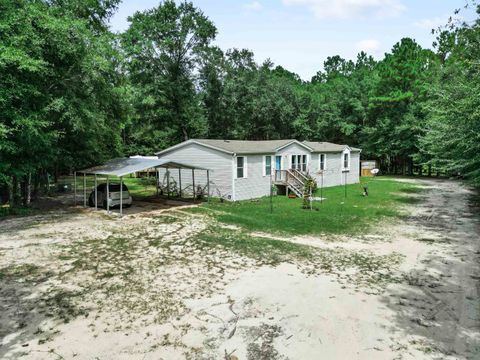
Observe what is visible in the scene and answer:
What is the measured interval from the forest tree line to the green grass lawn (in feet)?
12.0

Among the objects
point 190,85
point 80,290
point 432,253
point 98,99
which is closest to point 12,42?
point 98,99

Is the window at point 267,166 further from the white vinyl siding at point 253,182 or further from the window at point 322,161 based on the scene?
the window at point 322,161

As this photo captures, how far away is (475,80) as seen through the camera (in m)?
12.1

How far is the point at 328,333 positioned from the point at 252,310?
1535 millimetres

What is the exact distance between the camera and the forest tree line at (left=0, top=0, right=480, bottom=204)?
1348 centimetres

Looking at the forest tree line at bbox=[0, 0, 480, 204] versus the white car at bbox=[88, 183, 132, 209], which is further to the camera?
the white car at bbox=[88, 183, 132, 209]

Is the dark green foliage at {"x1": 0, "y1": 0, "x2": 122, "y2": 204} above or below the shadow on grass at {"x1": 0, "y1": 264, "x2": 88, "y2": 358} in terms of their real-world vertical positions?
above

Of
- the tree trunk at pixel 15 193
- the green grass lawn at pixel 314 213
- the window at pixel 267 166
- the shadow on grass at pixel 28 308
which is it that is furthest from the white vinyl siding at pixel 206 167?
the shadow on grass at pixel 28 308

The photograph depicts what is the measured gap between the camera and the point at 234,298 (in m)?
7.03

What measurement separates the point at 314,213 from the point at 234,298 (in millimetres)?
9643

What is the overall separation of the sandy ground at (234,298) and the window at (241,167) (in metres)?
8.34

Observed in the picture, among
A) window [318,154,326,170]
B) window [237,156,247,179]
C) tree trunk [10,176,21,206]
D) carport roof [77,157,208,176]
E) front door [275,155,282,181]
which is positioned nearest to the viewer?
carport roof [77,157,208,176]

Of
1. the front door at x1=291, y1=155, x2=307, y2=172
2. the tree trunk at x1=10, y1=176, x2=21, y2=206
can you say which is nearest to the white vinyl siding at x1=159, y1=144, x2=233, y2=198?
the front door at x1=291, y1=155, x2=307, y2=172

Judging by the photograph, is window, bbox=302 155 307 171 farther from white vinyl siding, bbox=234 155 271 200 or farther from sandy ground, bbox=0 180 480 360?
sandy ground, bbox=0 180 480 360
